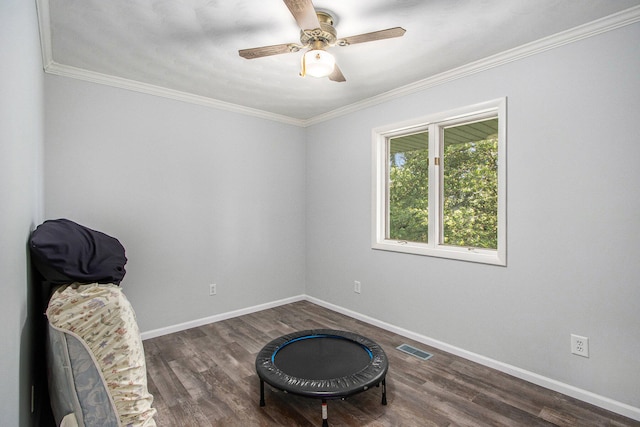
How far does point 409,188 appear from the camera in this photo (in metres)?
A: 3.44

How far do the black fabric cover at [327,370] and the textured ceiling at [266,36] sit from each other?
7.55ft

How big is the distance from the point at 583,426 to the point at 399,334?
1580 millimetres

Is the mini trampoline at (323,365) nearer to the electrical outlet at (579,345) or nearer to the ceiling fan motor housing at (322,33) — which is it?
the electrical outlet at (579,345)

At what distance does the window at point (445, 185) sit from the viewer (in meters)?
2.76

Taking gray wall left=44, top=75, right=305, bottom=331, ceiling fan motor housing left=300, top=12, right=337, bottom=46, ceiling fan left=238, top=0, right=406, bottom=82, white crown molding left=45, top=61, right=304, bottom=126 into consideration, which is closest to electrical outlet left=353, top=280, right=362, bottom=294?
gray wall left=44, top=75, right=305, bottom=331

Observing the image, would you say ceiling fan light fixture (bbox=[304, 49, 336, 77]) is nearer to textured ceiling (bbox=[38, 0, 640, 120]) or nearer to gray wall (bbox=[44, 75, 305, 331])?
textured ceiling (bbox=[38, 0, 640, 120])

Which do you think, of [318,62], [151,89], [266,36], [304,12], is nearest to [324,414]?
[318,62]

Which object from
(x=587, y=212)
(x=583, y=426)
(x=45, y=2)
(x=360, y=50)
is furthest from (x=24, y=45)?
(x=583, y=426)

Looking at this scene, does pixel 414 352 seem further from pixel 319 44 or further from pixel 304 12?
pixel 304 12

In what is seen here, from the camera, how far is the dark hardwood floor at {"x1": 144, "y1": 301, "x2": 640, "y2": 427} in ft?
6.63

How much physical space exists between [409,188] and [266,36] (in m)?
2.03

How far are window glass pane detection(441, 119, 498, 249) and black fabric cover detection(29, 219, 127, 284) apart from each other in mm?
2750

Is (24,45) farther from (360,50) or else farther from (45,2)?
(360,50)

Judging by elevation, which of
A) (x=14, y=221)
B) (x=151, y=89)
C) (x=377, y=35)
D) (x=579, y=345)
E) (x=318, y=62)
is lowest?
(x=579, y=345)
